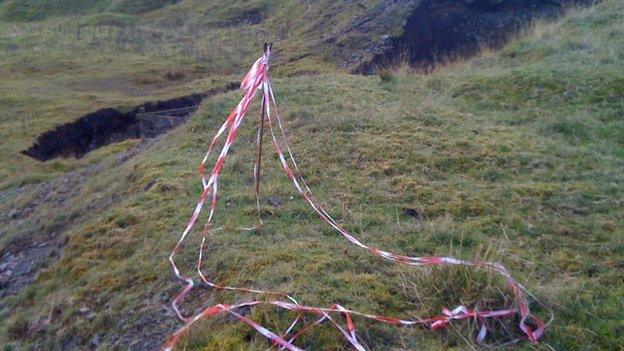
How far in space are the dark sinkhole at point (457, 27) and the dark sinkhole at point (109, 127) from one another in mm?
3825

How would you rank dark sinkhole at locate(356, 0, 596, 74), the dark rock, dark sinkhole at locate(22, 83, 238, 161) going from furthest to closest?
→ dark sinkhole at locate(22, 83, 238, 161)
dark sinkhole at locate(356, 0, 596, 74)
the dark rock

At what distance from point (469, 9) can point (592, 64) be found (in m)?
7.11

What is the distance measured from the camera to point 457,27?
17.3 m

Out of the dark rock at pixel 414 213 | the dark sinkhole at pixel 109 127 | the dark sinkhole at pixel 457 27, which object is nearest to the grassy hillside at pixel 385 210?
the dark rock at pixel 414 213

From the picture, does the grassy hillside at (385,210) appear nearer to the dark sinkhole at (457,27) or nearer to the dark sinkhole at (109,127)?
the dark sinkhole at (457,27)

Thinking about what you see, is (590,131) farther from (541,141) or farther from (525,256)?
(525,256)

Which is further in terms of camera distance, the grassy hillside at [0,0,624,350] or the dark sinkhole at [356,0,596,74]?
the dark sinkhole at [356,0,596,74]

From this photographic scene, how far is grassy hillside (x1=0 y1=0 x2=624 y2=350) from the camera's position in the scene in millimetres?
5348

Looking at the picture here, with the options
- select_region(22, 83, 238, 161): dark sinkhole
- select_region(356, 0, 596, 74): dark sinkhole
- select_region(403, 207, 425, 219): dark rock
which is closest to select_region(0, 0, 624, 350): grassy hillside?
select_region(403, 207, 425, 219): dark rock

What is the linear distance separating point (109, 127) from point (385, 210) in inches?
513

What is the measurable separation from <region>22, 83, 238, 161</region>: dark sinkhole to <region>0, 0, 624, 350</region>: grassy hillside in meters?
Result: 4.07

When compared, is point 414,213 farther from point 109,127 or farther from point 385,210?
point 109,127

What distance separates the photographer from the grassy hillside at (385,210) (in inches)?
211

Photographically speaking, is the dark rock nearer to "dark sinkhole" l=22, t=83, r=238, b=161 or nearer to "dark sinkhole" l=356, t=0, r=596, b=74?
"dark sinkhole" l=356, t=0, r=596, b=74
